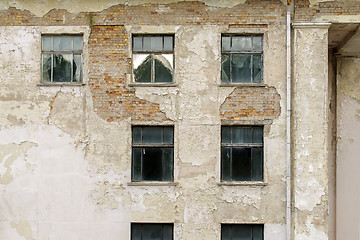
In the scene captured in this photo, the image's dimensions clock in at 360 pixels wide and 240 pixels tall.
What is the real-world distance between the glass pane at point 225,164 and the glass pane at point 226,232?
1.13m

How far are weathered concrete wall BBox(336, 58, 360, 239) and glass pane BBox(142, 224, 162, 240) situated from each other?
17.1 feet

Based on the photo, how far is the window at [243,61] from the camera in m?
10.8

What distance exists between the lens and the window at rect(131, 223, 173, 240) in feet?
35.0

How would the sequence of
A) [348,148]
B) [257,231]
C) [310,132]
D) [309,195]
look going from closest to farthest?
1. [309,195]
2. [310,132]
3. [257,231]
4. [348,148]

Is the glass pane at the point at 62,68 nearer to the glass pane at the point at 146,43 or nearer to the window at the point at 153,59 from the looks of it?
the window at the point at 153,59

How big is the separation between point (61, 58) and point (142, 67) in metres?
2.02

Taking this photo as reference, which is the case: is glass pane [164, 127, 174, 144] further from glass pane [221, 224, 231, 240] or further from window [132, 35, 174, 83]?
glass pane [221, 224, 231, 240]

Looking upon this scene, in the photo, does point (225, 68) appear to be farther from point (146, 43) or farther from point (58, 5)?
point (58, 5)

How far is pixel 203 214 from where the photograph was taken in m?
10.5

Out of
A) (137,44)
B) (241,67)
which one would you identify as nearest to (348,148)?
(241,67)

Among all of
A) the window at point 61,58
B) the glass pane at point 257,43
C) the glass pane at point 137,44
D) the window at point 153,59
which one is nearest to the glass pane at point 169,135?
the window at point 153,59

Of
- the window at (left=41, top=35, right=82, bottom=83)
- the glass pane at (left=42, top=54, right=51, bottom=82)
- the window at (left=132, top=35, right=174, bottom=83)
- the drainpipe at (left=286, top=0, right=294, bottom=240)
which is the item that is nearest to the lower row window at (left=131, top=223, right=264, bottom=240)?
the drainpipe at (left=286, top=0, right=294, bottom=240)

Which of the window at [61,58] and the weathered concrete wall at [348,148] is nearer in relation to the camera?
the window at [61,58]

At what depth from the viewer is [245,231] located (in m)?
10.6
